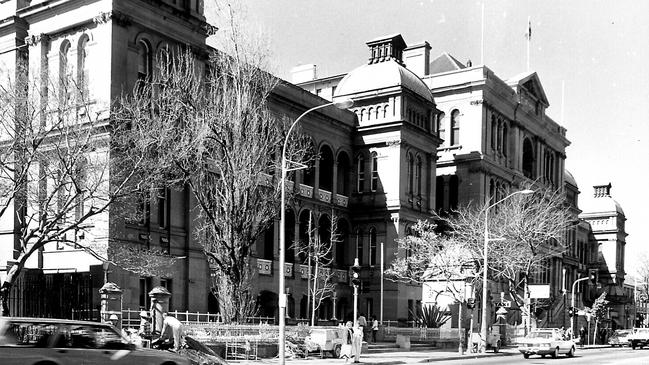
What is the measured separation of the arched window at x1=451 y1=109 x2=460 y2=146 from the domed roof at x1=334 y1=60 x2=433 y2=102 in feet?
21.9

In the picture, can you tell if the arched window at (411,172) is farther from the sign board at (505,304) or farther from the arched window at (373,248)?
the sign board at (505,304)

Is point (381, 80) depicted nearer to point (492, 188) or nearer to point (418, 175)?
point (418, 175)

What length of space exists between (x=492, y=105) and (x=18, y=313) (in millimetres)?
41075

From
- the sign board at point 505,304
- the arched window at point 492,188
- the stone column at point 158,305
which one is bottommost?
the sign board at point 505,304

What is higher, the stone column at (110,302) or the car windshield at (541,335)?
the stone column at (110,302)

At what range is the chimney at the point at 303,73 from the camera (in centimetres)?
7225

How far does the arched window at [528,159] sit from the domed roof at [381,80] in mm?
19367

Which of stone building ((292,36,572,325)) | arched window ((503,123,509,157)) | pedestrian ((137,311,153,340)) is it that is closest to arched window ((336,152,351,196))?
stone building ((292,36,572,325))

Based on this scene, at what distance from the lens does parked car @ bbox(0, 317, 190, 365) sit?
1427 centimetres

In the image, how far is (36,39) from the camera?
35.9m

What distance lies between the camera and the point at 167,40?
35969mm

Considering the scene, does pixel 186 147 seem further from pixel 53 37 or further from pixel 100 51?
pixel 53 37

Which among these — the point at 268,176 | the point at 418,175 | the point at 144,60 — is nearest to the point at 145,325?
the point at 268,176

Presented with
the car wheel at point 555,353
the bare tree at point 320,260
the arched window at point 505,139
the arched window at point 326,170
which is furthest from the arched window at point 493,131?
the car wheel at point 555,353
